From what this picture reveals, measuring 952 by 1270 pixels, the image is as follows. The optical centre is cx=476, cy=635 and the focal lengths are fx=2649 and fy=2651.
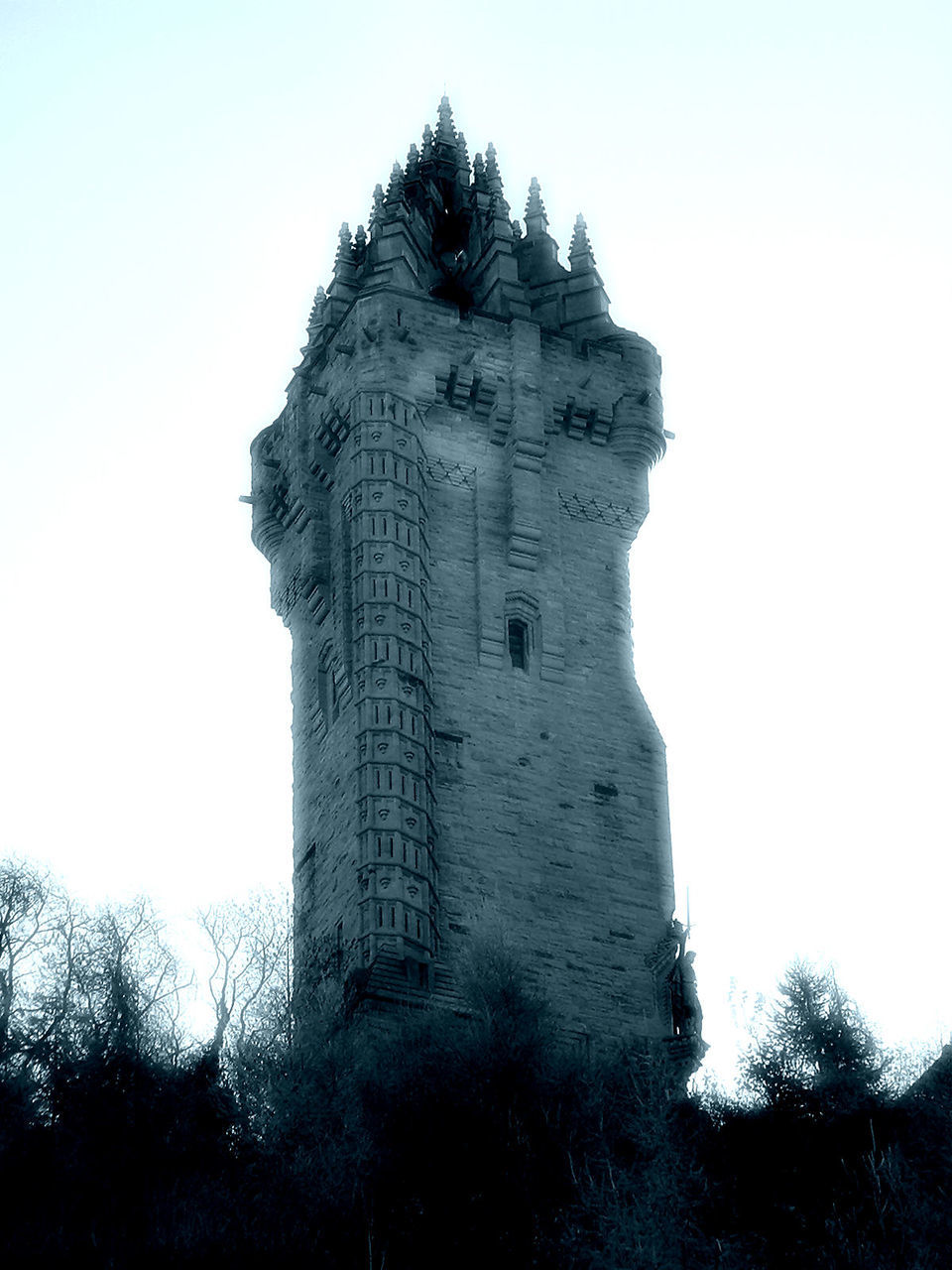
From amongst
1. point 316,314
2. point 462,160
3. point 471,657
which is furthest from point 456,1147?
point 462,160

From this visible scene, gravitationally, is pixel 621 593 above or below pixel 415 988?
above

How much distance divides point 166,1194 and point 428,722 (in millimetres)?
16254

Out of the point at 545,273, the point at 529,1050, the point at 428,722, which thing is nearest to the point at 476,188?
the point at 545,273

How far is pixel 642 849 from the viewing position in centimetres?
4994

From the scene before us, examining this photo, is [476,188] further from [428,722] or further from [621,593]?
[428,722]

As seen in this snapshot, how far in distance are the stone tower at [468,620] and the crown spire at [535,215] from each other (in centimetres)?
92

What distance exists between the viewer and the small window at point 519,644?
51.5 meters

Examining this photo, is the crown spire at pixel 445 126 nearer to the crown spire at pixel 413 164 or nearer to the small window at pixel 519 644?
the crown spire at pixel 413 164

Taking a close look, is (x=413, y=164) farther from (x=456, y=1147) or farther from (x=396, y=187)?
(x=456, y=1147)

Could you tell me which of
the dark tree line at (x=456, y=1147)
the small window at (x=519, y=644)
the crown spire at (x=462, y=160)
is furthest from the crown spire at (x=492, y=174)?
the dark tree line at (x=456, y=1147)

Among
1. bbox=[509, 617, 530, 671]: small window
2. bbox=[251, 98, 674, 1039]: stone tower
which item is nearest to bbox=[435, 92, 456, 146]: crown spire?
bbox=[251, 98, 674, 1039]: stone tower

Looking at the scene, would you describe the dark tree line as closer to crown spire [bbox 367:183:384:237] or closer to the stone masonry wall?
the stone masonry wall

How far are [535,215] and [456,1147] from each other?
2885 centimetres

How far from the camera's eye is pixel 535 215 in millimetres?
60125
